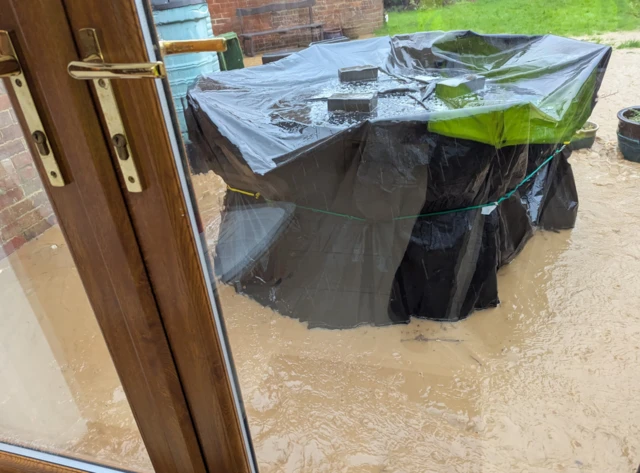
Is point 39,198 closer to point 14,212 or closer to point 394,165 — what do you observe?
point 14,212

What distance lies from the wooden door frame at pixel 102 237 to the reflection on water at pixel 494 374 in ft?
1.12

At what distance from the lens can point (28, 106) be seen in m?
0.50

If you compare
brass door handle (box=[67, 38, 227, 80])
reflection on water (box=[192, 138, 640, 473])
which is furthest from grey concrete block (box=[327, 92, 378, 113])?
brass door handle (box=[67, 38, 227, 80])

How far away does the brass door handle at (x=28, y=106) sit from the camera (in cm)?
47

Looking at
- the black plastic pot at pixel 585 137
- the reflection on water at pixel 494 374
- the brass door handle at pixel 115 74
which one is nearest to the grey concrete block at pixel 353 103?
the reflection on water at pixel 494 374

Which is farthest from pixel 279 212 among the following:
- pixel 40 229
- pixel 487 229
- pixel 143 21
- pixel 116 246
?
pixel 143 21

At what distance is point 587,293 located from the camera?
1.72m

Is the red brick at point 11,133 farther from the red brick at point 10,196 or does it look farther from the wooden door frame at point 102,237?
the red brick at point 10,196

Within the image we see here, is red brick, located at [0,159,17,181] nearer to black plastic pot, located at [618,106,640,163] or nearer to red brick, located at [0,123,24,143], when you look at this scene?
red brick, located at [0,123,24,143]

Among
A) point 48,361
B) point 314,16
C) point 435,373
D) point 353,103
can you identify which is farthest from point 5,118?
point 435,373

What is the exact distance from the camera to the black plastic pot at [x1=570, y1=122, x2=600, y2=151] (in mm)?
1752

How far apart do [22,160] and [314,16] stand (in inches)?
37.3

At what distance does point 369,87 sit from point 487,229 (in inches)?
29.3

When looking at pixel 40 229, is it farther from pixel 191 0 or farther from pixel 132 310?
pixel 191 0
